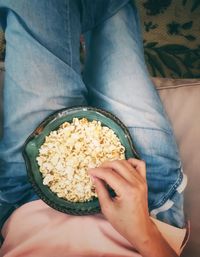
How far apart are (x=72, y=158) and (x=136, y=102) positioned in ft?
0.86

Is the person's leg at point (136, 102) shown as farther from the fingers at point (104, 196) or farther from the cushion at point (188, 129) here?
the fingers at point (104, 196)

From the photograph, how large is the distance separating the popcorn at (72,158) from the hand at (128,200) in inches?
3.1

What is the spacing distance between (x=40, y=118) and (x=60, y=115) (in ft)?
0.28

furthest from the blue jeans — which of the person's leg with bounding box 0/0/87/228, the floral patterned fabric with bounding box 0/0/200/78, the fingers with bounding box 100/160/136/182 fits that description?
the floral patterned fabric with bounding box 0/0/200/78

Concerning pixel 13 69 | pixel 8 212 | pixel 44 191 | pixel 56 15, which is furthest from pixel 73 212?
pixel 56 15

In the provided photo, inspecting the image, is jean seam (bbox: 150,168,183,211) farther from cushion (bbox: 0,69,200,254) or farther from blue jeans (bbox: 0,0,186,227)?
cushion (bbox: 0,69,200,254)

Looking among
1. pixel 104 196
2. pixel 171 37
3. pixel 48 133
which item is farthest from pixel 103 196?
pixel 171 37

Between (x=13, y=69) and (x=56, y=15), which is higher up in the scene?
(x=56, y=15)

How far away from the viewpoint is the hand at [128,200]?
0.73 meters

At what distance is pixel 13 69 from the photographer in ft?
2.93

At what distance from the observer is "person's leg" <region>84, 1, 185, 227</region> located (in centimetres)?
96

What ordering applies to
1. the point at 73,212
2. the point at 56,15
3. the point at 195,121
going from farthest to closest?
the point at 195,121 → the point at 56,15 → the point at 73,212

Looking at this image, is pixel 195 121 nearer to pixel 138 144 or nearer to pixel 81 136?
pixel 138 144

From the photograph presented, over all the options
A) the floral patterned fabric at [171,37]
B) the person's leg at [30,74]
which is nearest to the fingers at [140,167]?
the person's leg at [30,74]
